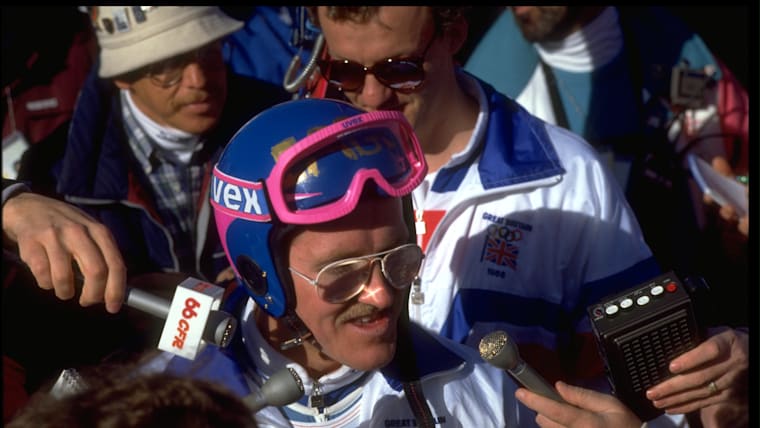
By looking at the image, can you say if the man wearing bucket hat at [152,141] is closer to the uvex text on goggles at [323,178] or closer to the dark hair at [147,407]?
the uvex text on goggles at [323,178]

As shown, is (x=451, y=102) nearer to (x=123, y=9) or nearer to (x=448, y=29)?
(x=448, y=29)

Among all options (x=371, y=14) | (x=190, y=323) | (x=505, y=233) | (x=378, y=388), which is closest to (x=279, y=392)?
(x=190, y=323)

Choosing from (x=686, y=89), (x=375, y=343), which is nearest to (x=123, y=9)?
(x=375, y=343)

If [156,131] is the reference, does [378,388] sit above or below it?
above

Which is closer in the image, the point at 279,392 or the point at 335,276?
the point at 279,392

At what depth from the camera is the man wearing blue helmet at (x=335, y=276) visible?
2.11 m

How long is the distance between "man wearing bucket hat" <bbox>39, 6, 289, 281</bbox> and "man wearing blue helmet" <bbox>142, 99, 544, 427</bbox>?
4.11 ft

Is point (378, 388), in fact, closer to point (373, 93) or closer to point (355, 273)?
point (355, 273)

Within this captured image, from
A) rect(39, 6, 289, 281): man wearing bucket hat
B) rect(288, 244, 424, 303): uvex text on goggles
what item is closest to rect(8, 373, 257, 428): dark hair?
rect(288, 244, 424, 303): uvex text on goggles

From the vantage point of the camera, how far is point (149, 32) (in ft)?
11.7

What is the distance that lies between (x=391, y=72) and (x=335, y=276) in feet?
2.97

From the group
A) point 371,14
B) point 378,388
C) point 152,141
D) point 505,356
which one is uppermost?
point 371,14

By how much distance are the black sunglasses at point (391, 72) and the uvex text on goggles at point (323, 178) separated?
676mm

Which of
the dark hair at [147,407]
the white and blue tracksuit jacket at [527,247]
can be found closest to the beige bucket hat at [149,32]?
the white and blue tracksuit jacket at [527,247]
